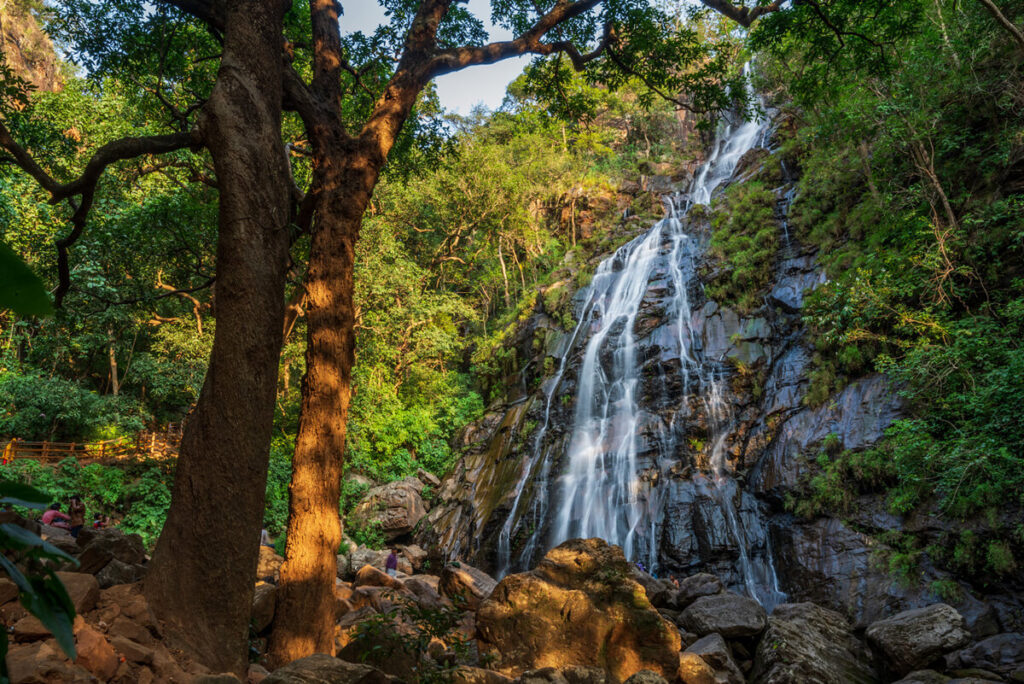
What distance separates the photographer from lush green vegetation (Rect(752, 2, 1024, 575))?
7.45 meters

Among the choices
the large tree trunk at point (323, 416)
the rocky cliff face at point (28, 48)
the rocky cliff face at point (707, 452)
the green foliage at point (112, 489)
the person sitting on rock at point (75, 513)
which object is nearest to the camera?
the large tree trunk at point (323, 416)

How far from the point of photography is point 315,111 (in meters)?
5.13

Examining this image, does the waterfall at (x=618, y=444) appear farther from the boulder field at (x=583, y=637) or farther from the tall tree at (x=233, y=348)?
the tall tree at (x=233, y=348)

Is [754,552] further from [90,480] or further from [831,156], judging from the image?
[90,480]

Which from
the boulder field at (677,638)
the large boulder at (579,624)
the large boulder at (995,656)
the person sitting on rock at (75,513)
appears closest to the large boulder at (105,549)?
the boulder field at (677,638)

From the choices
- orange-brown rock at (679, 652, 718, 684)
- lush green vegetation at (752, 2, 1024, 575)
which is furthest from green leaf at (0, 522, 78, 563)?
lush green vegetation at (752, 2, 1024, 575)

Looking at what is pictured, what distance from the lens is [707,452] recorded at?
39.6ft

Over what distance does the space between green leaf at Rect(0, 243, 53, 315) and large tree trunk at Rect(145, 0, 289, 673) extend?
3466 mm

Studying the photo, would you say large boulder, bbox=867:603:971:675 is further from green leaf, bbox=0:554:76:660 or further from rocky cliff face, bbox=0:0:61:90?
rocky cliff face, bbox=0:0:61:90

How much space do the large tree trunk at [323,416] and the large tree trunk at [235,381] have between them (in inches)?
26.0

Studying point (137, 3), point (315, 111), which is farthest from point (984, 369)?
point (137, 3)

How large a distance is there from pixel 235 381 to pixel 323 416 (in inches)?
40.8

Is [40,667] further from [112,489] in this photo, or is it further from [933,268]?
[112,489]

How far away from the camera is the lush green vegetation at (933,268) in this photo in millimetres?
7453
